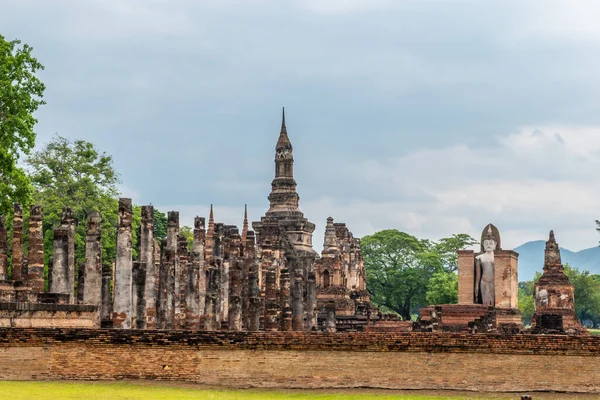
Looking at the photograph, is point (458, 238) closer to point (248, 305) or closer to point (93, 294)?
point (248, 305)

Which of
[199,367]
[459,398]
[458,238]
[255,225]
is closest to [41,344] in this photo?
[199,367]

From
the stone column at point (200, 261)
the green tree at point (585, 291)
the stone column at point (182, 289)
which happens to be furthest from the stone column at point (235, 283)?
the green tree at point (585, 291)

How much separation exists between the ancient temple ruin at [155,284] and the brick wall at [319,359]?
4.11m

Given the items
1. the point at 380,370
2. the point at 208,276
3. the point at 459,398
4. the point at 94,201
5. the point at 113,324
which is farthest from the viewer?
the point at 94,201

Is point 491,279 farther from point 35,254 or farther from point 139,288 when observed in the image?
point 35,254

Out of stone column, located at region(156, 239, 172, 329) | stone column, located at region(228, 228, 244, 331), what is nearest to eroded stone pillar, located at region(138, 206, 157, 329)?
stone column, located at region(156, 239, 172, 329)

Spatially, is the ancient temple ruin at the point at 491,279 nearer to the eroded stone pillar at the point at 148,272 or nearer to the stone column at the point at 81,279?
the eroded stone pillar at the point at 148,272

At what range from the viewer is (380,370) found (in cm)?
2119

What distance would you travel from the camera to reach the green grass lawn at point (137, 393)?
18.3m

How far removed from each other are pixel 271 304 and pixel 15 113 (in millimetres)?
11588

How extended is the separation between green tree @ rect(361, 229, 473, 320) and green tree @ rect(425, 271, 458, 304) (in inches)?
111

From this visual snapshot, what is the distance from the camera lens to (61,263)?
92.3ft

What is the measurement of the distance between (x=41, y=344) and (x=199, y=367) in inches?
115

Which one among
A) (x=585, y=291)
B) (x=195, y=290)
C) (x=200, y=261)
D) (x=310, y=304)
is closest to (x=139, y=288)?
(x=195, y=290)
